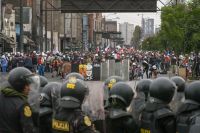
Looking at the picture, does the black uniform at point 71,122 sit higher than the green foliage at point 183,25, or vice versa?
the green foliage at point 183,25

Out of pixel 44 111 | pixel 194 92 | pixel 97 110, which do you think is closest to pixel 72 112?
pixel 194 92

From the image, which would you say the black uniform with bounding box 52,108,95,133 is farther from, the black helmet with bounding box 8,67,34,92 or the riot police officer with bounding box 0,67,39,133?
the black helmet with bounding box 8,67,34,92

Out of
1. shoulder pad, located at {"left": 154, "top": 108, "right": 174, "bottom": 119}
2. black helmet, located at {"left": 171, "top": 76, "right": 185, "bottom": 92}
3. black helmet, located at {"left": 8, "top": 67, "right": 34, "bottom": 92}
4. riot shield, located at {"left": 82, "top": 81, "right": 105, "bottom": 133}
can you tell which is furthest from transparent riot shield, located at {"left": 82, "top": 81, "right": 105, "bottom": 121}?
shoulder pad, located at {"left": 154, "top": 108, "right": 174, "bottom": 119}

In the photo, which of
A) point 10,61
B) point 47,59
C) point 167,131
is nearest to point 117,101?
point 167,131

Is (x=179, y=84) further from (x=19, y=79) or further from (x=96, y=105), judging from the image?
(x=19, y=79)

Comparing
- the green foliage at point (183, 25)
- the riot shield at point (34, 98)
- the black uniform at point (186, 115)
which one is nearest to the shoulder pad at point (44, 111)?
the riot shield at point (34, 98)

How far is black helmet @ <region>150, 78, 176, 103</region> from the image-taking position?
23.0 feet

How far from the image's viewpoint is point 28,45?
69.2 metres

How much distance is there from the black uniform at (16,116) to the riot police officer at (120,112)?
3.06 ft

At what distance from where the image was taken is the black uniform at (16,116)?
6.82m

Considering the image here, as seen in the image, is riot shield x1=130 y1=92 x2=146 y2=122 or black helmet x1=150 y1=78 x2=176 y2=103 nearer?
black helmet x1=150 y1=78 x2=176 y2=103

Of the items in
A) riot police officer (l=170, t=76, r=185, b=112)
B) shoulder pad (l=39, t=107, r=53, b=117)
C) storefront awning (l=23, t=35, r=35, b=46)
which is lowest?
storefront awning (l=23, t=35, r=35, b=46)

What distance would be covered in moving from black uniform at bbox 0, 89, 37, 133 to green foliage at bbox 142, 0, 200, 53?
35598 millimetres

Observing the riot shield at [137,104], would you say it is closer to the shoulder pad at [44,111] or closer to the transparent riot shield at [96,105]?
the transparent riot shield at [96,105]
